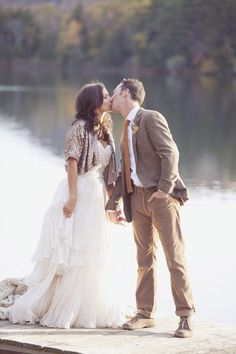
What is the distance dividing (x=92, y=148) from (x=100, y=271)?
0.68 meters

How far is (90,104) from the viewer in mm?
7039

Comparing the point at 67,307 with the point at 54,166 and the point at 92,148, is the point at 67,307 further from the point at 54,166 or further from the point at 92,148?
the point at 54,166

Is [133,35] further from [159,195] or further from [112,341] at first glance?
[112,341]

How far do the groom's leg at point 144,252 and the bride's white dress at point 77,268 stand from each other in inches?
6.1

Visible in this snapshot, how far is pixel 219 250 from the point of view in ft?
41.8

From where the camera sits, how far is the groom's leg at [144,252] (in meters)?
6.89

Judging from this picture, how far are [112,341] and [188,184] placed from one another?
12.5 meters

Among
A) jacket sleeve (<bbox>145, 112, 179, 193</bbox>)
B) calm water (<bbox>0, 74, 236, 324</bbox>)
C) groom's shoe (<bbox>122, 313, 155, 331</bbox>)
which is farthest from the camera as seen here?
calm water (<bbox>0, 74, 236, 324</bbox>)

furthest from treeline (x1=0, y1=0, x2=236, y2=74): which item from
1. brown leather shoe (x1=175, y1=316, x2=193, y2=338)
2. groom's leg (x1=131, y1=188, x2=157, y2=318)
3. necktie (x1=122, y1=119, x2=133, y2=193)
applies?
brown leather shoe (x1=175, y1=316, x2=193, y2=338)

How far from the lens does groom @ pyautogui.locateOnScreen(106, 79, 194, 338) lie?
6738 mm

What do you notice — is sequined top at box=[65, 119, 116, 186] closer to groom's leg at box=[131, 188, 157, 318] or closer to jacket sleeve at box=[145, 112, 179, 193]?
groom's leg at box=[131, 188, 157, 318]

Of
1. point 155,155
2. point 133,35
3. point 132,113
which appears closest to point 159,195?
point 155,155

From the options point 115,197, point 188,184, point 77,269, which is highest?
point 188,184

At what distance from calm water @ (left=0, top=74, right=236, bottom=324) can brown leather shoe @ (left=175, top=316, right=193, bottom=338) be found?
2.47 feet
